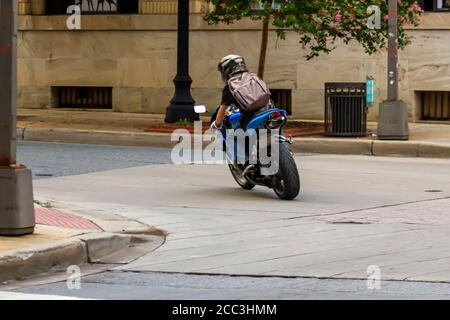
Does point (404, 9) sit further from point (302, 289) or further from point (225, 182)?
point (302, 289)

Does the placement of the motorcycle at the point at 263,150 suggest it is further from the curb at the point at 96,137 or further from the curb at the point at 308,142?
the curb at the point at 96,137

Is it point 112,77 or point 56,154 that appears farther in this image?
point 112,77

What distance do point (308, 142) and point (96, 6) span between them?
7906 mm

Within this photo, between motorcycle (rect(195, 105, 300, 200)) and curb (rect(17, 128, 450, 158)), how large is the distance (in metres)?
5.22

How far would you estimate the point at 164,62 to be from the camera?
980 inches

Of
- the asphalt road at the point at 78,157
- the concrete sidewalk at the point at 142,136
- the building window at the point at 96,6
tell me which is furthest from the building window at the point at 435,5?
the asphalt road at the point at 78,157

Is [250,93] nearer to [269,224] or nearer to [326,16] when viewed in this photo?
[269,224]

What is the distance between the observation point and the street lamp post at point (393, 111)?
64.3 feet

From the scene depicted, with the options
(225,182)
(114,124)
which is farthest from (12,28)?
(114,124)

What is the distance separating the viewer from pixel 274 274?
9328 mm

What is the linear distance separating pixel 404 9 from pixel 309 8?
5.41 feet

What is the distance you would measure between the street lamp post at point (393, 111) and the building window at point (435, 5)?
144 inches

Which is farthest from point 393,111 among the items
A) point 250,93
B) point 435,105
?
point 250,93
